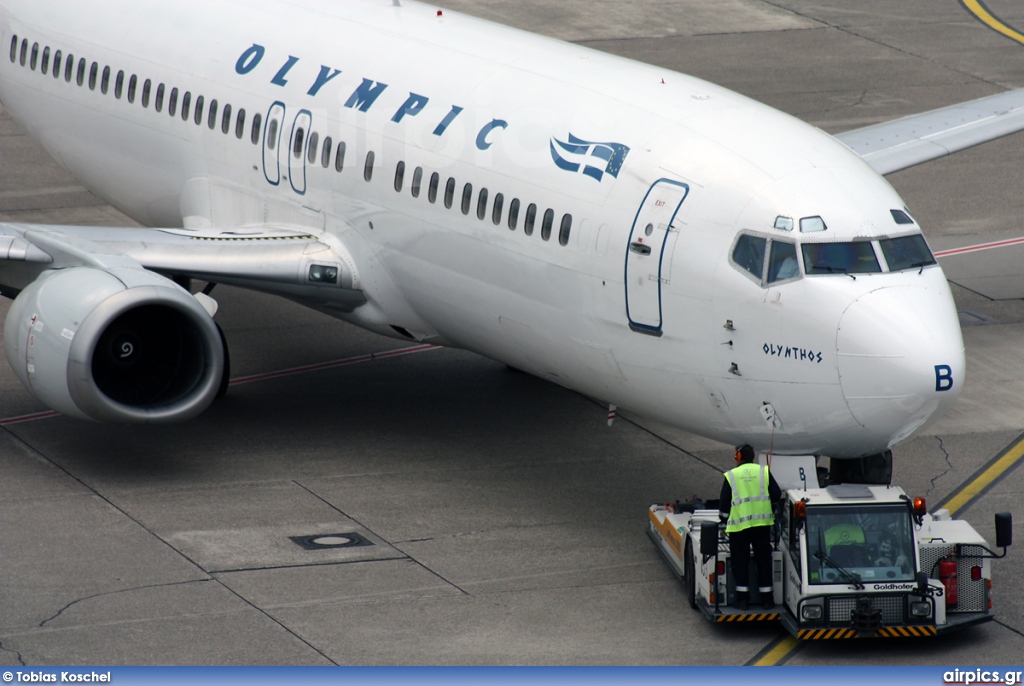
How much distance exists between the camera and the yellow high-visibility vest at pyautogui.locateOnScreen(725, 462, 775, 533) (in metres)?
15.3

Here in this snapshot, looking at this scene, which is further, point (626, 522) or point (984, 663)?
point (626, 522)

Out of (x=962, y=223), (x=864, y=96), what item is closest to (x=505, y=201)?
(x=962, y=223)

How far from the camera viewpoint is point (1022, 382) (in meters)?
23.1

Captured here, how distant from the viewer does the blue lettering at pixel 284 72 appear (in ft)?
70.1

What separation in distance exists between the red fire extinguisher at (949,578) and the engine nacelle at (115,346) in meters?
8.27

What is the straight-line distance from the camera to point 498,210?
18.2m

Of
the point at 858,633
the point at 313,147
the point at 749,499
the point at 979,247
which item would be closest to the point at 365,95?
the point at 313,147

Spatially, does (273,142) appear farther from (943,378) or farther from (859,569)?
(859,569)

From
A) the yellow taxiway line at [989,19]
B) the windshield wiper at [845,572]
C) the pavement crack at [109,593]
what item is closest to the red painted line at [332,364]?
the pavement crack at [109,593]

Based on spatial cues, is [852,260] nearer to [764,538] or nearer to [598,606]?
[764,538]

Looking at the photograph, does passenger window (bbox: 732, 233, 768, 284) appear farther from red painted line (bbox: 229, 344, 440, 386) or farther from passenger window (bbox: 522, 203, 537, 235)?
red painted line (bbox: 229, 344, 440, 386)

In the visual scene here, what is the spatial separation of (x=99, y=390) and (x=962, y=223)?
17.3 metres

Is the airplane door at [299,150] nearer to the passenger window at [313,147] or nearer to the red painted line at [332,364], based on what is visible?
the passenger window at [313,147]

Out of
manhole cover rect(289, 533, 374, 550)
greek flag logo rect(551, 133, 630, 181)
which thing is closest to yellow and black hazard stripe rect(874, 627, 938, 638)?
greek flag logo rect(551, 133, 630, 181)
